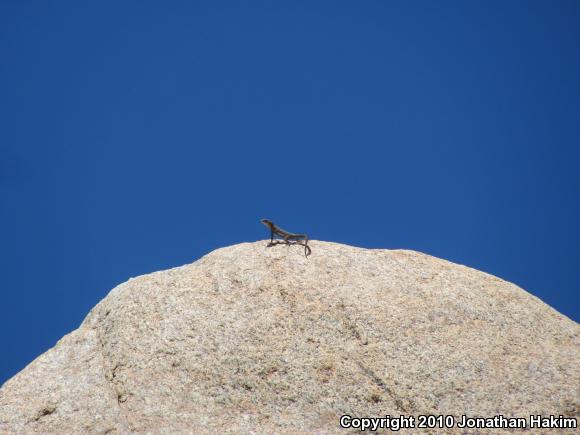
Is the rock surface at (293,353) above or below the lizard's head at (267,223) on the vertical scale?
below

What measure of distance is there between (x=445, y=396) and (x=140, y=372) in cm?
740

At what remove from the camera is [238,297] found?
59.1 ft

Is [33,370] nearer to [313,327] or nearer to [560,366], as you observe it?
[313,327]

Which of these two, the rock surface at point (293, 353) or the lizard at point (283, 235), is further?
the lizard at point (283, 235)

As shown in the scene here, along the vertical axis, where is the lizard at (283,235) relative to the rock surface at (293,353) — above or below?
above

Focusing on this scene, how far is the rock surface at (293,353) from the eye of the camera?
15.7 metres

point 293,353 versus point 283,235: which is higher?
point 283,235

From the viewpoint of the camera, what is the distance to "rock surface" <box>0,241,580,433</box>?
51.4 ft

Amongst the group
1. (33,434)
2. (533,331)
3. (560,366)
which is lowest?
(33,434)

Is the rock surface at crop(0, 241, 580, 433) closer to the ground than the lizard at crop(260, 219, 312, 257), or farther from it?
closer to the ground

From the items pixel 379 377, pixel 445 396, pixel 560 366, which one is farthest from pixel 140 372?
pixel 560 366

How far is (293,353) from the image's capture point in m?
16.6

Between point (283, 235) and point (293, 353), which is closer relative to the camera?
point (293, 353)

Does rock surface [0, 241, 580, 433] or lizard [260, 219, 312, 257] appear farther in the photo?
lizard [260, 219, 312, 257]
